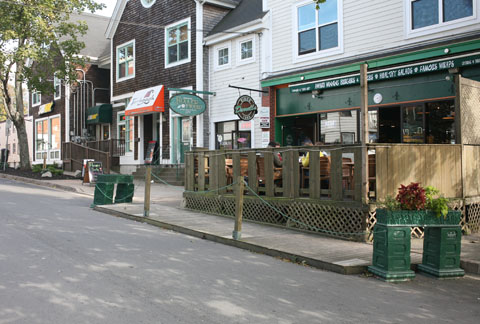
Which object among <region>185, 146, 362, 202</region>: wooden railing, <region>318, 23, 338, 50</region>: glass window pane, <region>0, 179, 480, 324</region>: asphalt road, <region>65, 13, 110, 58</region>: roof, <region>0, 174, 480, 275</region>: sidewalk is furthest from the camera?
<region>65, 13, 110, 58</region>: roof

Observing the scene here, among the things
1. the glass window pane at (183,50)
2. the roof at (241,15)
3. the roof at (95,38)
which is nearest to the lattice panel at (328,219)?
the roof at (241,15)

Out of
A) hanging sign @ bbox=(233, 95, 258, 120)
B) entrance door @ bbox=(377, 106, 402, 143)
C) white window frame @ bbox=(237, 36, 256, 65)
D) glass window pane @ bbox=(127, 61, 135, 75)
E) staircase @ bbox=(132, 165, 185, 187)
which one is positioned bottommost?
staircase @ bbox=(132, 165, 185, 187)

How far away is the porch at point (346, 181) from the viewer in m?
8.52

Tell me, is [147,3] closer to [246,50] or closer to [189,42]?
[189,42]

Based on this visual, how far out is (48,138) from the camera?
33625 millimetres

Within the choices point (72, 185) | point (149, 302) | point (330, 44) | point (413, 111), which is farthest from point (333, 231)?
point (72, 185)

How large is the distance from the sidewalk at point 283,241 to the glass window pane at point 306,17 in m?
7.95

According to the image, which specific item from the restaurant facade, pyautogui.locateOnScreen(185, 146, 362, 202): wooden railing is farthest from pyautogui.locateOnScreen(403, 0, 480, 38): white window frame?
pyautogui.locateOnScreen(185, 146, 362, 202): wooden railing

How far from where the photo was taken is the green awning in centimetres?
2706

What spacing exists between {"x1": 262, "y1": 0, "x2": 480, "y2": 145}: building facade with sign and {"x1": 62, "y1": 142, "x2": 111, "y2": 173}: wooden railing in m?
9.43

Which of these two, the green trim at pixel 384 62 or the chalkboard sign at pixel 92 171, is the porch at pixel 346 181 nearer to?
the green trim at pixel 384 62

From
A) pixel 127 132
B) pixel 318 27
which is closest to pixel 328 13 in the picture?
pixel 318 27

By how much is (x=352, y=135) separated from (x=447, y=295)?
9.57 metres

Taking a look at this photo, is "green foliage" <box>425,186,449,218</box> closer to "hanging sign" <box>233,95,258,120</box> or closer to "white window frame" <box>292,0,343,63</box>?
"white window frame" <box>292,0,343,63</box>
